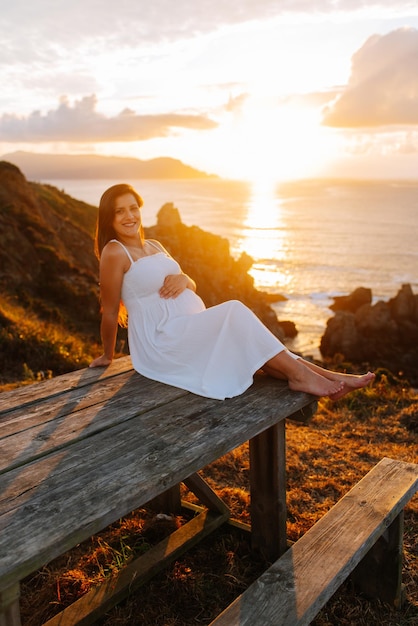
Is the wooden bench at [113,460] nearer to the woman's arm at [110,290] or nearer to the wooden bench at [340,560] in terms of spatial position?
the woman's arm at [110,290]

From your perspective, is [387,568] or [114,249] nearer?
[387,568]

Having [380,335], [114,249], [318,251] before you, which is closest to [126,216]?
[114,249]

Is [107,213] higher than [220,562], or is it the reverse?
[107,213]

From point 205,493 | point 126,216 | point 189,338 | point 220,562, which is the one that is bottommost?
point 220,562

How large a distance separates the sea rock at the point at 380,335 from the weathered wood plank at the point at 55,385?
2596 cm

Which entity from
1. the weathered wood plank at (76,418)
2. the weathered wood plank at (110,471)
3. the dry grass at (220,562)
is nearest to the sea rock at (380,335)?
the dry grass at (220,562)

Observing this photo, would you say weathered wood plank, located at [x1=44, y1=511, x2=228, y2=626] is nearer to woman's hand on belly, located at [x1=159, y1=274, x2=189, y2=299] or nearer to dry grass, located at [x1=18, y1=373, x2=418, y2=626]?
dry grass, located at [x1=18, y1=373, x2=418, y2=626]

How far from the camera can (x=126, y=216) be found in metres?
4.62

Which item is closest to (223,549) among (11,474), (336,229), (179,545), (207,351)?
(179,545)

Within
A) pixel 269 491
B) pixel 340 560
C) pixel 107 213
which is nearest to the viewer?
pixel 340 560

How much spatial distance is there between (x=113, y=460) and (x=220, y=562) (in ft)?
6.19

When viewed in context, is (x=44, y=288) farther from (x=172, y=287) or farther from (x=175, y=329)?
(x=175, y=329)

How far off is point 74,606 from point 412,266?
60.6m

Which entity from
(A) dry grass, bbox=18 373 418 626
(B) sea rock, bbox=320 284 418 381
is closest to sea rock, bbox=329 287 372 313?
(B) sea rock, bbox=320 284 418 381
